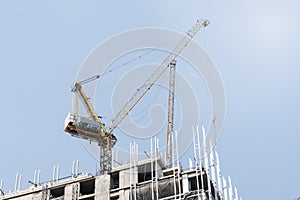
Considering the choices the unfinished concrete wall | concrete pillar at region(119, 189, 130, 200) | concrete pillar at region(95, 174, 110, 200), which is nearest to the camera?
concrete pillar at region(119, 189, 130, 200)

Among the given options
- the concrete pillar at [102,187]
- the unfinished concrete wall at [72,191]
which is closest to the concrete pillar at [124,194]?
the concrete pillar at [102,187]

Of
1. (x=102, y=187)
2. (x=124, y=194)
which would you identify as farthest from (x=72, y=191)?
(x=124, y=194)

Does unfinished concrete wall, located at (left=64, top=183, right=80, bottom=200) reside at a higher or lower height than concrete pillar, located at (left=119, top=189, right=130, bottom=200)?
higher

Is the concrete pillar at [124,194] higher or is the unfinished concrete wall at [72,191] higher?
the unfinished concrete wall at [72,191]

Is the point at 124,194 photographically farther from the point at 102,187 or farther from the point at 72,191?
the point at 72,191

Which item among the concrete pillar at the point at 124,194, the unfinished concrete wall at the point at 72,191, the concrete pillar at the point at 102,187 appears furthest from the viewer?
the unfinished concrete wall at the point at 72,191

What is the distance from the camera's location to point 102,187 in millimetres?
59812

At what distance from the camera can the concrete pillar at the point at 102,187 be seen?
59094mm

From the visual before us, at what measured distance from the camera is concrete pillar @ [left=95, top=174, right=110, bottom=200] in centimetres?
5909

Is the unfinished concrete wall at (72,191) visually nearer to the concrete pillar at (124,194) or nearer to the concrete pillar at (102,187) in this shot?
the concrete pillar at (102,187)

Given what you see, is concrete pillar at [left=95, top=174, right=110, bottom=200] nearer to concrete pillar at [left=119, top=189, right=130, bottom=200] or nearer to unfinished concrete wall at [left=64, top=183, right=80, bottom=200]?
concrete pillar at [left=119, top=189, right=130, bottom=200]

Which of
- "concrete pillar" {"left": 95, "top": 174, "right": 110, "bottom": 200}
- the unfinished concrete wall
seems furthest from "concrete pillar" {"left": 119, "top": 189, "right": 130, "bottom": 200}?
the unfinished concrete wall

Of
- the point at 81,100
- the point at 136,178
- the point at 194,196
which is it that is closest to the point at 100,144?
the point at 81,100

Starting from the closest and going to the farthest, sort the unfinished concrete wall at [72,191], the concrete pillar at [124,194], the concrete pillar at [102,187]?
the concrete pillar at [124,194]
the concrete pillar at [102,187]
the unfinished concrete wall at [72,191]
